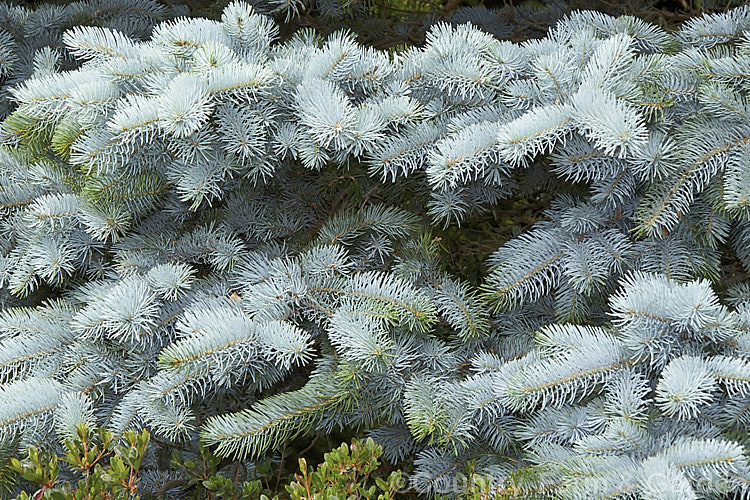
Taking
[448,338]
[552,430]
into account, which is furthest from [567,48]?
[552,430]

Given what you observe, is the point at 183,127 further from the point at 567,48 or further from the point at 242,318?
the point at 567,48

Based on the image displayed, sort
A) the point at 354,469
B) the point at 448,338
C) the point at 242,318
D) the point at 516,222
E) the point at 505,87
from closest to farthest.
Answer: the point at 354,469 < the point at 242,318 < the point at 505,87 < the point at 448,338 < the point at 516,222

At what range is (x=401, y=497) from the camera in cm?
145

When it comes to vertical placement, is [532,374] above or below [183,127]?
below

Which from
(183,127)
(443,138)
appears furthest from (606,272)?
(183,127)

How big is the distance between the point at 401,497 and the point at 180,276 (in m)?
0.73

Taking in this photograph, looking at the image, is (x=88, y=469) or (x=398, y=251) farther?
(x=398, y=251)

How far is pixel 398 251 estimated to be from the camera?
1430mm

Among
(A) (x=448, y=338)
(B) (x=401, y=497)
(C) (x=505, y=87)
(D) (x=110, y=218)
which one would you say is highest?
(C) (x=505, y=87)

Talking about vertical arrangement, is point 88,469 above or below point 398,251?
below

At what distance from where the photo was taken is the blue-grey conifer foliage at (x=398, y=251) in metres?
1.11

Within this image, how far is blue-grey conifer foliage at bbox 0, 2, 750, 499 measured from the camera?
111 centimetres

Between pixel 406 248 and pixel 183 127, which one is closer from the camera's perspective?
pixel 183 127

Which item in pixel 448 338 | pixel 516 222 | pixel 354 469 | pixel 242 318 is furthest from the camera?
pixel 516 222
